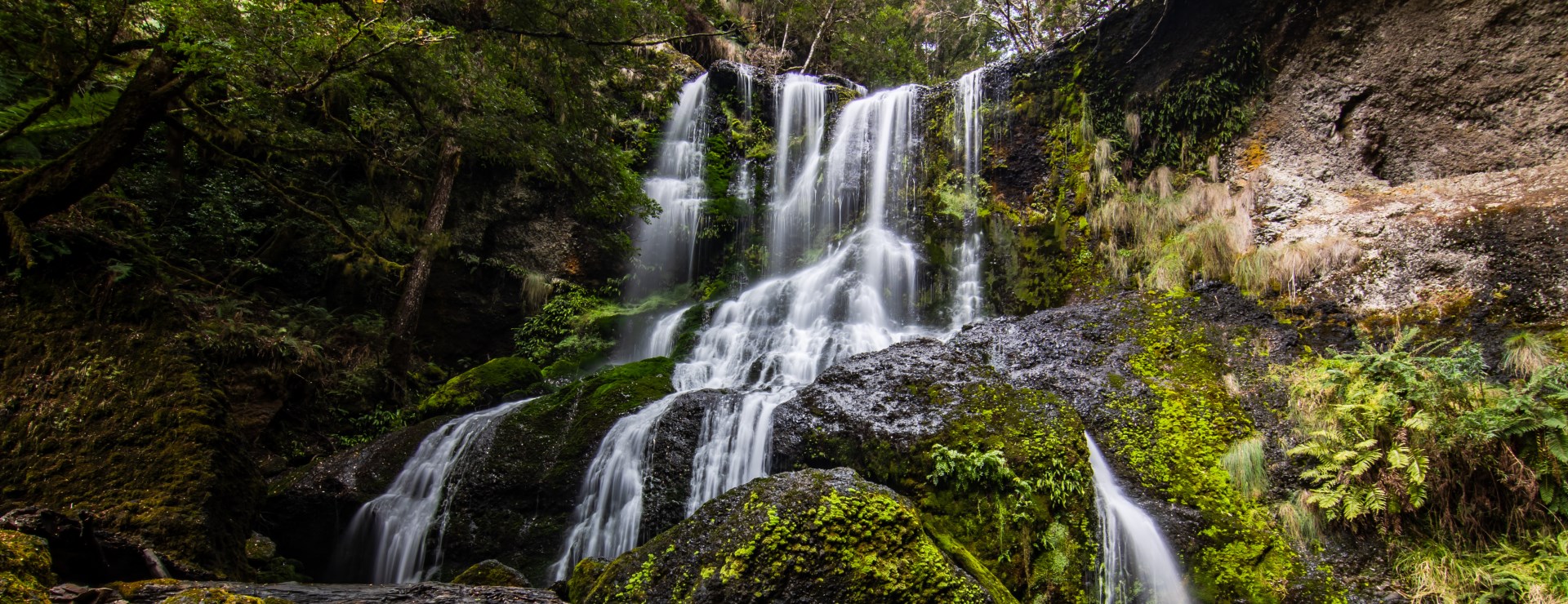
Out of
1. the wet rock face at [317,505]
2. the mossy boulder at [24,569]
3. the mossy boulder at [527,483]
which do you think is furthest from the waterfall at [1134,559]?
the wet rock face at [317,505]

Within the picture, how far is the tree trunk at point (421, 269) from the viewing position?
9.21m

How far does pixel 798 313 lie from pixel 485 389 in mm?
4973

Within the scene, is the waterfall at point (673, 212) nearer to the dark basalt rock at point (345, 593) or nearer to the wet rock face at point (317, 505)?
the wet rock face at point (317, 505)

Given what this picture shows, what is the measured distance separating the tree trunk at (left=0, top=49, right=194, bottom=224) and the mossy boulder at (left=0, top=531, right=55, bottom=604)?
115 inches

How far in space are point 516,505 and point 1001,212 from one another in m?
8.48

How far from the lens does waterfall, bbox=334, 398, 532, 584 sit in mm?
6094

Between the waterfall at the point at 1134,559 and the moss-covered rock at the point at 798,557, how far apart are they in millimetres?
1870

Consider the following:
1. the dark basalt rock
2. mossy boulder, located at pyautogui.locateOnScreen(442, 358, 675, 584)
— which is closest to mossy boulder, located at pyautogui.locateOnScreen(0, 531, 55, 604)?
the dark basalt rock

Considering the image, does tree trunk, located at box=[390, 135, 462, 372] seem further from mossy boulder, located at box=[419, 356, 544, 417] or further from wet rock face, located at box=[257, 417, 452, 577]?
wet rock face, located at box=[257, 417, 452, 577]

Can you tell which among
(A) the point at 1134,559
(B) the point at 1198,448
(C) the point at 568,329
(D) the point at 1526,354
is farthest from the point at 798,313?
(D) the point at 1526,354

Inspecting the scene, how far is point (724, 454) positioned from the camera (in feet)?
19.3

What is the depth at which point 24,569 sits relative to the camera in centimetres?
208

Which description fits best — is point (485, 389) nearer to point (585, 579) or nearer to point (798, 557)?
point (585, 579)

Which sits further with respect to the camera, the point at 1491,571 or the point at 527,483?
the point at 527,483
